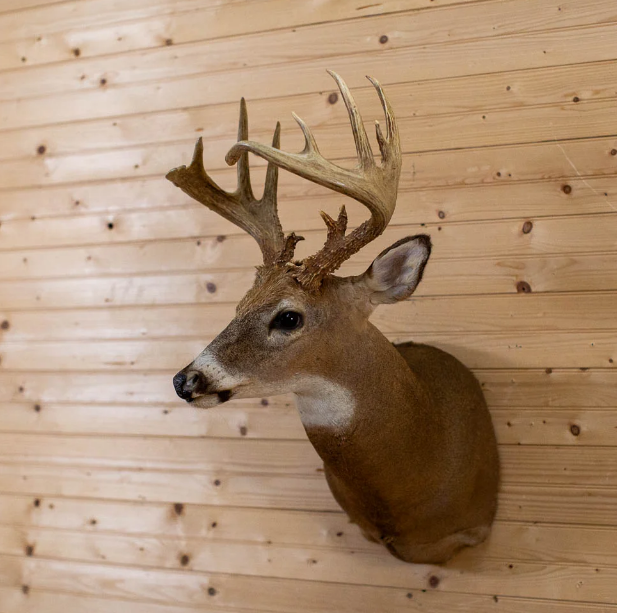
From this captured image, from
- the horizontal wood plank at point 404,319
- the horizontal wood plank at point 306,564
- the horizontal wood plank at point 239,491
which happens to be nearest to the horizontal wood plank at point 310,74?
the horizontal wood plank at point 404,319

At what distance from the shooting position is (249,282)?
2.24m

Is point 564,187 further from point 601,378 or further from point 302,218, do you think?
point 302,218

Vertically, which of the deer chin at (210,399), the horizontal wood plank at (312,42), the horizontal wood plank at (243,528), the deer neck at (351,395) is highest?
the horizontal wood plank at (312,42)

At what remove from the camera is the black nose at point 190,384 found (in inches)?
55.3

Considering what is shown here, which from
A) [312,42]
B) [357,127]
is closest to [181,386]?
[357,127]

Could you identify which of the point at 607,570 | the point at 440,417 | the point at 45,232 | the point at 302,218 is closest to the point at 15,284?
the point at 45,232

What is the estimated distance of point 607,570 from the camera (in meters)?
1.92

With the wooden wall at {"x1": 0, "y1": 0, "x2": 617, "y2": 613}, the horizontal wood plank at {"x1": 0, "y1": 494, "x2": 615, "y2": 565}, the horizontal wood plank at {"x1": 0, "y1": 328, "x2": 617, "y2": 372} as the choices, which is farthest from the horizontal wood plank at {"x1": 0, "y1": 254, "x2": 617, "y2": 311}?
the horizontal wood plank at {"x1": 0, "y1": 494, "x2": 615, "y2": 565}

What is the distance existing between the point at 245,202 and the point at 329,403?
572 millimetres

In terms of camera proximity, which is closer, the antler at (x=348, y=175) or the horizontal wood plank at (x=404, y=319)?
the antler at (x=348, y=175)

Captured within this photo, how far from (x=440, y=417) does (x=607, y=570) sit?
0.73 metres

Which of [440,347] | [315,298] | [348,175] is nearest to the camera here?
[348,175]

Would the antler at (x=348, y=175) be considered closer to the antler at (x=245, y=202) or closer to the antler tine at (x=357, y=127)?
the antler tine at (x=357, y=127)

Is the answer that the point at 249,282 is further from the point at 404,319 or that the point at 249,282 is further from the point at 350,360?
the point at 350,360
